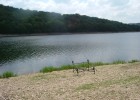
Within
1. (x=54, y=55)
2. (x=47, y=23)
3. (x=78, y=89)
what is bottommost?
(x=54, y=55)

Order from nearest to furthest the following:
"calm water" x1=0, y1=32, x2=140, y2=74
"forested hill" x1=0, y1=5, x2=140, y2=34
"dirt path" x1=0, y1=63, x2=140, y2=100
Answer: "dirt path" x1=0, y1=63, x2=140, y2=100 → "calm water" x1=0, y1=32, x2=140, y2=74 → "forested hill" x1=0, y1=5, x2=140, y2=34

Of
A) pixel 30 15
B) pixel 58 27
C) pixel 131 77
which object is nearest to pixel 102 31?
pixel 58 27

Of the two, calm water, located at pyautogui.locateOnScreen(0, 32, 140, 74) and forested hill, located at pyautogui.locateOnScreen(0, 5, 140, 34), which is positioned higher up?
forested hill, located at pyautogui.locateOnScreen(0, 5, 140, 34)

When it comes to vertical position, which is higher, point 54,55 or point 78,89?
point 78,89

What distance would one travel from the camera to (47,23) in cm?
12338

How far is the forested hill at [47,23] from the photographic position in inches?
4659

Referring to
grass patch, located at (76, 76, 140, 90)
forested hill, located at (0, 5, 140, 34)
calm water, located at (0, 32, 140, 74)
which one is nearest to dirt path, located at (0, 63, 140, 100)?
grass patch, located at (76, 76, 140, 90)

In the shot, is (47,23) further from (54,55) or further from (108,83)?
(108,83)

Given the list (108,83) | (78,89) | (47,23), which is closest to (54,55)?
(108,83)

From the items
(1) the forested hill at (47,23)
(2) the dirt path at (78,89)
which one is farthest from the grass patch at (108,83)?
(1) the forested hill at (47,23)

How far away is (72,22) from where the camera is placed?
463 ft

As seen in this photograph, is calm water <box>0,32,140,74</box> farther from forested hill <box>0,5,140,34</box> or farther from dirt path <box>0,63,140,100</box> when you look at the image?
→ forested hill <box>0,5,140,34</box>

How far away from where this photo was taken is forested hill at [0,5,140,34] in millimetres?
118331

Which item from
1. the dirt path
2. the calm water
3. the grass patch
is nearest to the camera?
the dirt path
